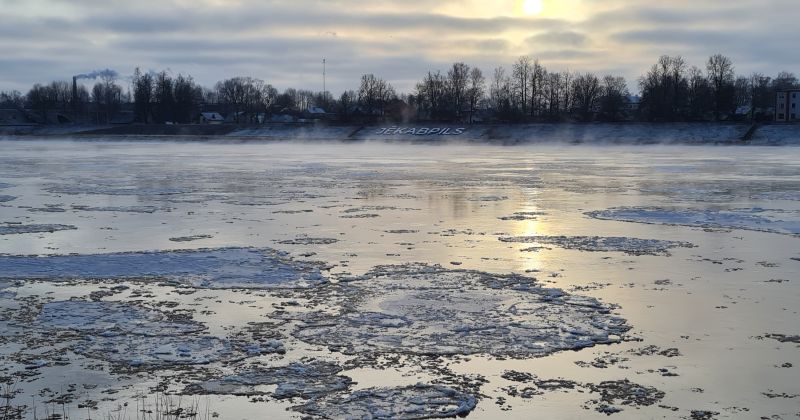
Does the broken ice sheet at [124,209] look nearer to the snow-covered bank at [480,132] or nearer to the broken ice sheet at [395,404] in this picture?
the broken ice sheet at [395,404]

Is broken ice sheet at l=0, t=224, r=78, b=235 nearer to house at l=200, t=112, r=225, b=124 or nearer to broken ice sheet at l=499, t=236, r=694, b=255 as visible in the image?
broken ice sheet at l=499, t=236, r=694, b=255

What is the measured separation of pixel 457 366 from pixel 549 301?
287 cm

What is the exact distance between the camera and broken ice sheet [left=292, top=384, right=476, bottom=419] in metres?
6.74

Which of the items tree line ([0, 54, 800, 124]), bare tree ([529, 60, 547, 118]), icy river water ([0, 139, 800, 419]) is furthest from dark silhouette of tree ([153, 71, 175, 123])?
icy river water ([0, 139, 800, 419])

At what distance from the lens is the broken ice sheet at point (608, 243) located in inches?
566

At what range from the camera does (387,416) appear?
6684mm

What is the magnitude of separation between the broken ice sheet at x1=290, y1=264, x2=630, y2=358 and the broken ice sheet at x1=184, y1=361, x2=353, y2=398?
73 cm

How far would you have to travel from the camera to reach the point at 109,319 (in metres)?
9.71

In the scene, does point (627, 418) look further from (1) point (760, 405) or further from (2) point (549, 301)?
(2) point (549, 301)

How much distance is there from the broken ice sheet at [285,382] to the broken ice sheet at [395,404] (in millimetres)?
250

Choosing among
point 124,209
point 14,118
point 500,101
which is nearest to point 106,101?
point 14,118

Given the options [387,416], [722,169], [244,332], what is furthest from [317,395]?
[722,169]

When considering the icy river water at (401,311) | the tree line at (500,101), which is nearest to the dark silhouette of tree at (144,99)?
the tree line at (500,101)

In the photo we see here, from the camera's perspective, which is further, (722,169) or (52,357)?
(722,169)
